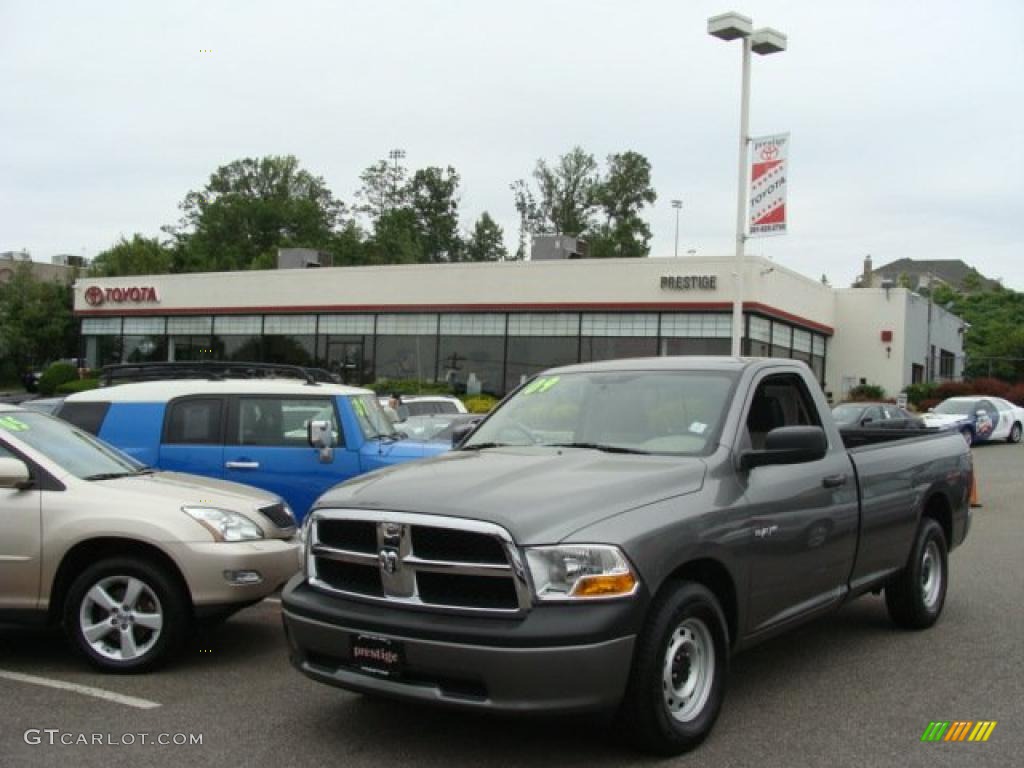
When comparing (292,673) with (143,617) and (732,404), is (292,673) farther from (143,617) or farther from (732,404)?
(732,404)

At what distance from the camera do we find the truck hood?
443 centimetres

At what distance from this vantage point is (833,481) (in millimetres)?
6059

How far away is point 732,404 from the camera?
Result: 561cm

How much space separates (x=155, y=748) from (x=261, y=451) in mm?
4569

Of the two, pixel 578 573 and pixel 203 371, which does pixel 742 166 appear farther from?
pixel 578 573

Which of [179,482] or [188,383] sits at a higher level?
[188,383]

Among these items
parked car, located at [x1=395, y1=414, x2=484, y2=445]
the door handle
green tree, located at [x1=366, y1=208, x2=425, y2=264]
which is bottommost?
parked car, located at [x1=395, y1=414, x2=484, y2=445]

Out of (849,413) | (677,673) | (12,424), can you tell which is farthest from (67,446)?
(849,413)

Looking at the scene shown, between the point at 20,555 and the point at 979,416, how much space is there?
2877 cm

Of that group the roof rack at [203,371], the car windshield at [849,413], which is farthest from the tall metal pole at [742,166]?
the roof rack at [203,371]

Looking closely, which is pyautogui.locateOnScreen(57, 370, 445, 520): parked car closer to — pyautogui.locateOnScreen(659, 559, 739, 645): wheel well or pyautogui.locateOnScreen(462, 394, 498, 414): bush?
pyautogui.locateOnScreen(659, 559, 739, 645): wheel well

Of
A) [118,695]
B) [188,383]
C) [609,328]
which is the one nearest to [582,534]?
[118,695]

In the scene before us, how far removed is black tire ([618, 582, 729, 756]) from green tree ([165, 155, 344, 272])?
74.2 m

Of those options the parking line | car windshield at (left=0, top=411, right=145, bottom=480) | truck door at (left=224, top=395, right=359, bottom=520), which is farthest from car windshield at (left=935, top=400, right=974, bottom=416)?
the parking line
